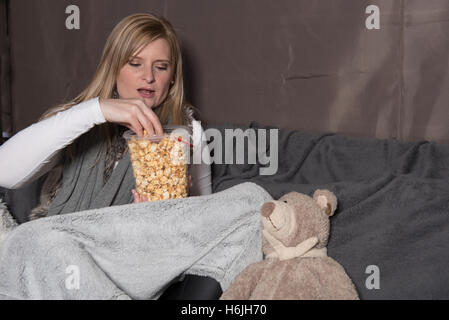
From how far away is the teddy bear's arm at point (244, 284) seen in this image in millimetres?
883

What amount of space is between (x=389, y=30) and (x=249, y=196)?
751mm

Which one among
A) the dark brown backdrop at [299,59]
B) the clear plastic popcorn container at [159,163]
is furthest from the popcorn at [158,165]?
the dark brown backdrop at [299,59]

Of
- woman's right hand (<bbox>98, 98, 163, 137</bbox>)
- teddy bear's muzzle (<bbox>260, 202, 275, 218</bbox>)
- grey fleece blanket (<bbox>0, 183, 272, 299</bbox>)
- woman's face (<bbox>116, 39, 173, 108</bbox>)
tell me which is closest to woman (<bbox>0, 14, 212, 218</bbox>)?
woman's face (<bbox>116, 39, 173, 108</bbox>)

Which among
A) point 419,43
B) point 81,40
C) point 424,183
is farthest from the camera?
point 81,40

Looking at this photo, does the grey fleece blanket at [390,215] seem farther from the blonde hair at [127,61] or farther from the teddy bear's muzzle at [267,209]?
the blonde hair at [127,61]

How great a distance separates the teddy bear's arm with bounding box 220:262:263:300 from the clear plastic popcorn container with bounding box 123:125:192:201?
0.26 m

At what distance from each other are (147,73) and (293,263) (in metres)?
0.71

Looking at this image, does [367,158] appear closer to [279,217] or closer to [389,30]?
[389,30]

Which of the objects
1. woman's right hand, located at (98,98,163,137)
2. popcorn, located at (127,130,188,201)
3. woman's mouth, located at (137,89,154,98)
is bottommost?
popcorn, located at (127,130,188,201)

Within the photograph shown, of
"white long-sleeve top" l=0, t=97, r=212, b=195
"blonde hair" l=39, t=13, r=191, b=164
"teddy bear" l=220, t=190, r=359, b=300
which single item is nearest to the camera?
"teddy bear" l=220, t=190, r=359, b=300

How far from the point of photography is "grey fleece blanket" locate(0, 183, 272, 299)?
2.95ft

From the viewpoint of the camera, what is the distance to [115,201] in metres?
1.33

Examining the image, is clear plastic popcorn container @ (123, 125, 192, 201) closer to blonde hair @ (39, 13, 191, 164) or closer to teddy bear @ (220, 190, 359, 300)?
teddy bear @ (220, 190, 359, 300)
